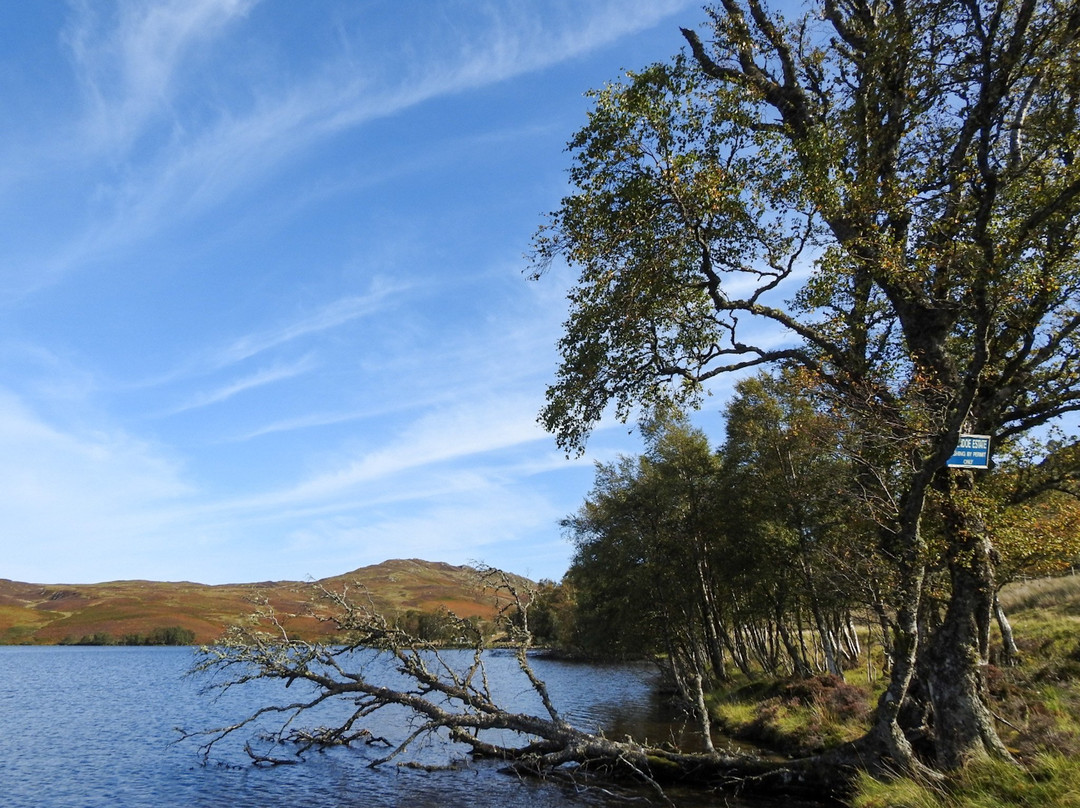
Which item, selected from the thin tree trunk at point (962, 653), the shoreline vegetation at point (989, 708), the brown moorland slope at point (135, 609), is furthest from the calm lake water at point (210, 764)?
the brown moorland slope at point (135, 609)

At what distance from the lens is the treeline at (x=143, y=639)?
127 m

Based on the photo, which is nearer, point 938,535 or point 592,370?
point 938,535

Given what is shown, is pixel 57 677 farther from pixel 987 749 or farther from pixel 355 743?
pixel 987 749

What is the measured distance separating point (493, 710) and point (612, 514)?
17.7 meters

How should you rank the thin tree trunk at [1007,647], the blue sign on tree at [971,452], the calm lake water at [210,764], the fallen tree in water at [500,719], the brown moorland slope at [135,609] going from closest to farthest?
the blue sign on tree at [971,452]
the fallen tree in water at [500,719]
the calm lake water at [210,764]
the thin tree trunk at [1007,647]
the brown moorland slope at [135,609]

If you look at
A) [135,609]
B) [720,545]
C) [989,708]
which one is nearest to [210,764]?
[720,545]

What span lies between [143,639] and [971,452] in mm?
149702

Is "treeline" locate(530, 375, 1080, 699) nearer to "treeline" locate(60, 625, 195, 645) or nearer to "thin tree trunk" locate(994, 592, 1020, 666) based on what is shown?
"thin tree trunk" locate(994, 592, 1020, 666)

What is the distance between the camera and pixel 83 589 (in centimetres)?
19250

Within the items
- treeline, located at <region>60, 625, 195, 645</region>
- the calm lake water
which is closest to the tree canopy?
the calm lake water

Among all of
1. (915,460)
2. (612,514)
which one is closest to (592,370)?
(915,460)

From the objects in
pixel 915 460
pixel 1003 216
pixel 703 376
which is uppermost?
pixel 1003 216

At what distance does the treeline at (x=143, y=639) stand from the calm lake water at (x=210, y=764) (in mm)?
81114

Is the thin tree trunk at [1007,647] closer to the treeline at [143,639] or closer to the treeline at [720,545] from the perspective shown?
the treeline at [720,545]
